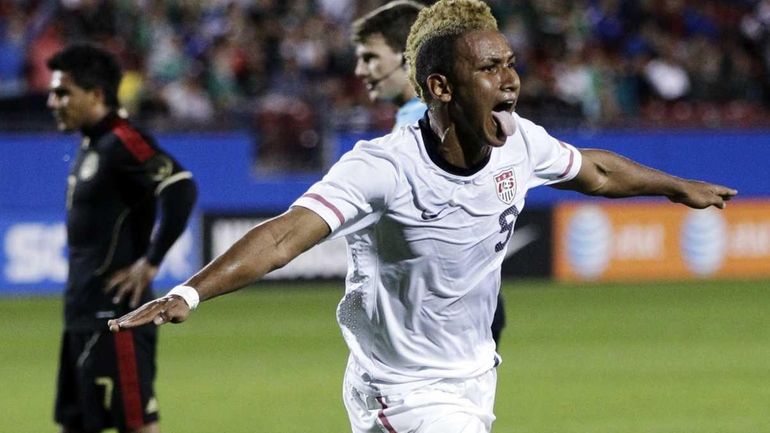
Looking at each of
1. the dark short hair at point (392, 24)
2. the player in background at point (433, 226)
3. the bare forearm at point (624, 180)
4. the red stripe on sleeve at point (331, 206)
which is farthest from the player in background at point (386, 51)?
the red stripe on sleeve at point (331, 206)

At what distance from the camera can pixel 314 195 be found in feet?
14.1

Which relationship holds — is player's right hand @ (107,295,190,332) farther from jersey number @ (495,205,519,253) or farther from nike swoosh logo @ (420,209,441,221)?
jersey number @ (495,205,519,253)

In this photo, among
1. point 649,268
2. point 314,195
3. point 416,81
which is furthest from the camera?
point 649,268

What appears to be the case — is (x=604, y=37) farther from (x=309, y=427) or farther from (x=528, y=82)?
(x=309, y=427)

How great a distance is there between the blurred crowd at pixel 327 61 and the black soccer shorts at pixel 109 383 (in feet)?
31.1

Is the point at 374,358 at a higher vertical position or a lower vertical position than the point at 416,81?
lower

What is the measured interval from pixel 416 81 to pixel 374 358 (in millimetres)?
858

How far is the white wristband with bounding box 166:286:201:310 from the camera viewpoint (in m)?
3.93

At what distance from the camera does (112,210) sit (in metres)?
6.66

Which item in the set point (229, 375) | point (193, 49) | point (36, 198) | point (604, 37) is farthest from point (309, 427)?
point (604, 37)

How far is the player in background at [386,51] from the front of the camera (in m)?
6.49

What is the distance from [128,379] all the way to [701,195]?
2.65 meters

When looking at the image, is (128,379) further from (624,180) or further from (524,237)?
(524,237)

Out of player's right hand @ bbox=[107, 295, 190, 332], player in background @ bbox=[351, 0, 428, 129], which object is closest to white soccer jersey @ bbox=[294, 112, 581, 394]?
player's right hand @ bbox=[107, 295, 190, 332]
